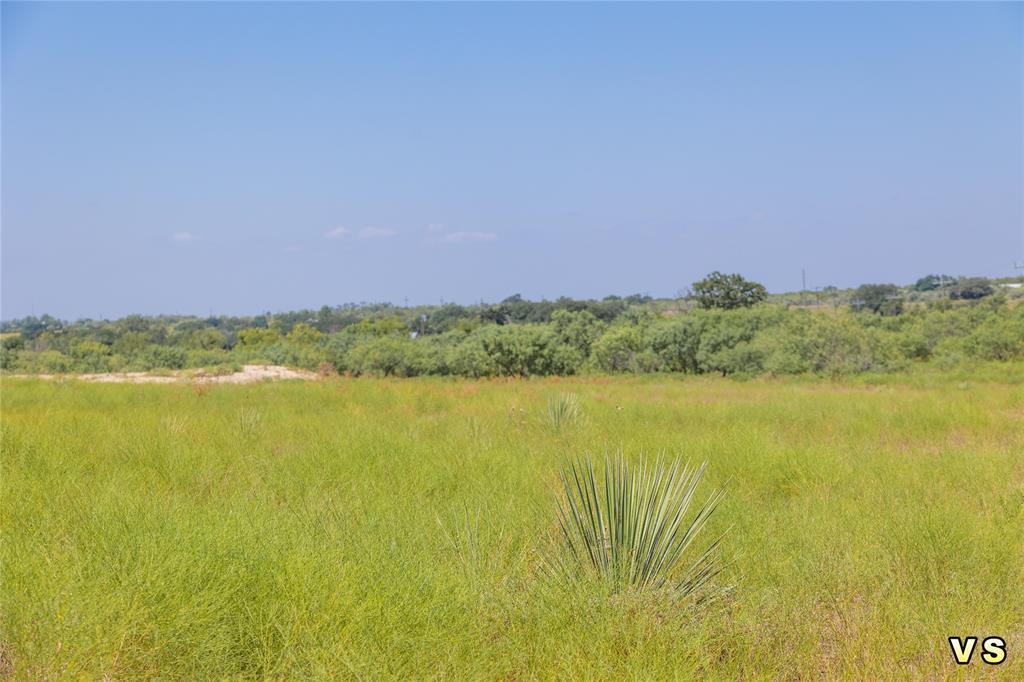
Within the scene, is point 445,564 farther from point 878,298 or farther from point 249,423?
point 878,298

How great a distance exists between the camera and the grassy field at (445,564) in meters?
3.37

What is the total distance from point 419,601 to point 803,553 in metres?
2.75

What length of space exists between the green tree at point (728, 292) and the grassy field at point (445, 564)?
182ft

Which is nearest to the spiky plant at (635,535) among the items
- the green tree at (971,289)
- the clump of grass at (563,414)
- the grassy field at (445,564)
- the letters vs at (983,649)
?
the grassy field at (445,564)

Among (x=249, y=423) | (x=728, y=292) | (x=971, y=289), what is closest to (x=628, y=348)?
(x=728, y=292)

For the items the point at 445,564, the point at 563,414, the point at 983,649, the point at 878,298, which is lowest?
the point at 983,649

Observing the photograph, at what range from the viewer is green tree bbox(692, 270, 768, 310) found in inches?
2446

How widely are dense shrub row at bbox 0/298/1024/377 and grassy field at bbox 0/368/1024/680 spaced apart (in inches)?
1072

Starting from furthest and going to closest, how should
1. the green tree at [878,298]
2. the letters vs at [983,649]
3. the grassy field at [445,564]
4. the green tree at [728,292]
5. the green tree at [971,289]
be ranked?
the green tree at [971,289] → the green tree at [878,298] → the green tree at [728,292] → the letters vs at [983,649] → the grassy field at [445,564]

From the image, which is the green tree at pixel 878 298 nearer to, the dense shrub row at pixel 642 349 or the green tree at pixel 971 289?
the green tree at pixel 971 289

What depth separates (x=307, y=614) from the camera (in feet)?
11.5

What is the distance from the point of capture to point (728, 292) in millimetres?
62688

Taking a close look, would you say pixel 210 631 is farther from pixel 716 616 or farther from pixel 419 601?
pixel 716 616

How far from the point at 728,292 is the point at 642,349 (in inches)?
818
